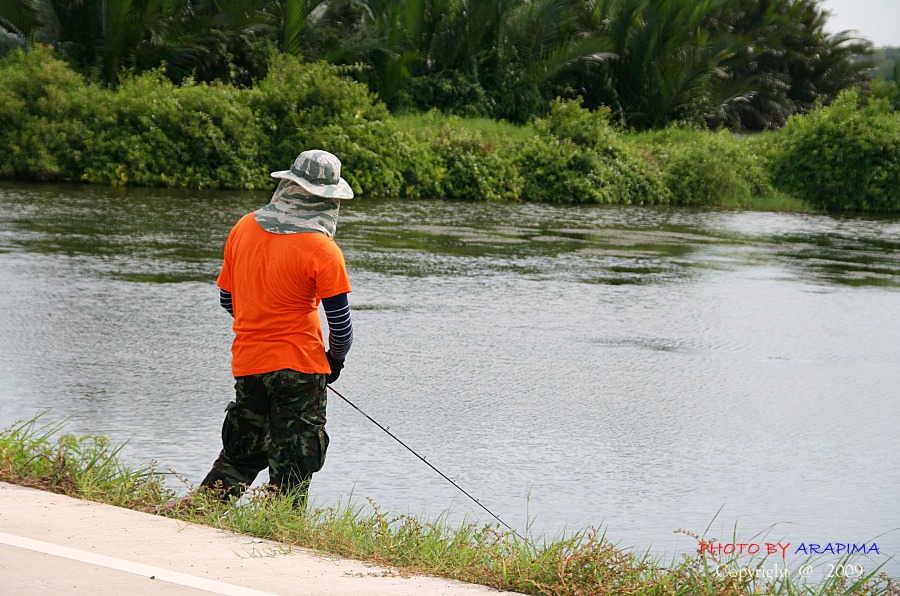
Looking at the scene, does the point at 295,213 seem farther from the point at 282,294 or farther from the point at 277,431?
the point at 277,431

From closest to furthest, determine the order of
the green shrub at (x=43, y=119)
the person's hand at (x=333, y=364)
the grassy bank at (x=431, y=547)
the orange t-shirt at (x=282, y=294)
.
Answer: the grassy bank at (x=431, y=547)
the orange t-shirt at (x=282, y=294)
the person's hand at (x=333, y=364)
the green shrub at (x=43, y=119)

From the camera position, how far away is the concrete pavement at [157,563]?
4.05m

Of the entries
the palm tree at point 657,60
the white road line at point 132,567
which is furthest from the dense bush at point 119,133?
the white road line at point 132,567

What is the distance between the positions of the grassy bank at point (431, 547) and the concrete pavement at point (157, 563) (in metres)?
0.12

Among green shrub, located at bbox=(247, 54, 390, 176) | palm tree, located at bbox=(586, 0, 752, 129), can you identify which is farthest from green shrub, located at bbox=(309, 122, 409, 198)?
palm tree, located at bbox=(586, 0, 752, 129)

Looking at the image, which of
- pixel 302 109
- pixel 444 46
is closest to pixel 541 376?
pixel 302 109

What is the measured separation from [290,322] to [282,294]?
5.1 inches

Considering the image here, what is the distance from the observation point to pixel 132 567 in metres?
Result: 4.22

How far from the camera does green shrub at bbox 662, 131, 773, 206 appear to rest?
32469 mm

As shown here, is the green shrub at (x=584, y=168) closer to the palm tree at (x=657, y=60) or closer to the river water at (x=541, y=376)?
the palm tree at (x=657, y=60)

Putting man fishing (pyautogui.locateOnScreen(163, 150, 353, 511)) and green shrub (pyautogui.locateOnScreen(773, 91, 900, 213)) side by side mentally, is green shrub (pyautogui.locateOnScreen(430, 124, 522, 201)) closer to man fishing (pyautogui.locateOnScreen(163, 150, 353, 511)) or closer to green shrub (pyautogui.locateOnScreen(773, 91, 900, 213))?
green shrub (pyautogui.locateOnScreen(773, 91, 900, 213))

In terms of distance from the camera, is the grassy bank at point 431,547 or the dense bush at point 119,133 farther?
the dense bush at point 119,133

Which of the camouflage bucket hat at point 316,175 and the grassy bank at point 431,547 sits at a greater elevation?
the camouflage bucket hat at point 316,175

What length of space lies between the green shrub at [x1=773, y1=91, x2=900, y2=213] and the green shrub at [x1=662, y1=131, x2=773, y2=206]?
1.05 meters
